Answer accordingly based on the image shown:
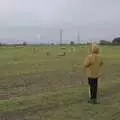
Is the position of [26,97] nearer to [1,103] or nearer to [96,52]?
[1,103]

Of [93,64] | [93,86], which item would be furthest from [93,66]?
[93,86]

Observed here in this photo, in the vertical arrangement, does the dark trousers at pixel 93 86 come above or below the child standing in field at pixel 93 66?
below

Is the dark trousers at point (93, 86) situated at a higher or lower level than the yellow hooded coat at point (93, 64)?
lower

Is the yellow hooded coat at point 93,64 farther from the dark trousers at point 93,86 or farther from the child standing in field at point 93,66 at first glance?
the dark trousers at point 93,86

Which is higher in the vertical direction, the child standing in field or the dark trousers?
the child standing in field

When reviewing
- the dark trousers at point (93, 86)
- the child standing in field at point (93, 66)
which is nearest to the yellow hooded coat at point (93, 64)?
the child standing in field at point (93, 66)

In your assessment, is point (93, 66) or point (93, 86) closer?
point (93, 66)

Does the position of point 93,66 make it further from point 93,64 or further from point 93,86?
point 93,86

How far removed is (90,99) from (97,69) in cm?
93

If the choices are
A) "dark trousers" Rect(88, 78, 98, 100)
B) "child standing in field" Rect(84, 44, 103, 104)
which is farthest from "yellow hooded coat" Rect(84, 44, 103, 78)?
"dark trousers" Rect(88, 78, 98, 100)

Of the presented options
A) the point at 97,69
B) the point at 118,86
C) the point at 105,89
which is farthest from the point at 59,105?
the point at 118,86

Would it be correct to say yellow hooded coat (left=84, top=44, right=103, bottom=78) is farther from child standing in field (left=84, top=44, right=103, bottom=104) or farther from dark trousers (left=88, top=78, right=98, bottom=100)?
dark trousers (left=88, top=78, right=98, bottom=100)

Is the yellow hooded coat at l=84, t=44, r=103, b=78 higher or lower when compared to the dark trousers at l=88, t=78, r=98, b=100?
higher

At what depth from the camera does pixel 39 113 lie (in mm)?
Result: 10508
